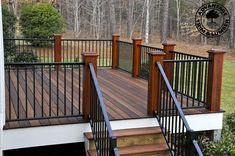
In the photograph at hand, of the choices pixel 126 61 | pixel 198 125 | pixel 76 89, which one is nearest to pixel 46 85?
pixel 76 89

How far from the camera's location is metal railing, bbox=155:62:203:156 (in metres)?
4.63

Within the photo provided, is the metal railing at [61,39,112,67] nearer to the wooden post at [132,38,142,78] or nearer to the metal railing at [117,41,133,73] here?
the metal railing at [117,41,133,73]

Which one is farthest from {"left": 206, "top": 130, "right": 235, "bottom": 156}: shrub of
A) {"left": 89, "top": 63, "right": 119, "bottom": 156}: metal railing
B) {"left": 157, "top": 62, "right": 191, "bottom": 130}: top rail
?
{"left": 89, "top": 63, "right": 119, "bottom": 156}: metal railing

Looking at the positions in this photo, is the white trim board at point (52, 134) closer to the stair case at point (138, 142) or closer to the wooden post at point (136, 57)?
the stair case at point (138, 142)

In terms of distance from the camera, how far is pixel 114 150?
13.4ft

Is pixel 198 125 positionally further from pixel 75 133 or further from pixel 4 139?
pixel 4 139

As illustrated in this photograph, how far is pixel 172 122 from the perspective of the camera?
488 cm

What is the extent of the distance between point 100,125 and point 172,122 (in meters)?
0.95

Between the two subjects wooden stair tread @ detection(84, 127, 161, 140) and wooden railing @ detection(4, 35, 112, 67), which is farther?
wooden railing @ detection(4, 35, 112, 67)

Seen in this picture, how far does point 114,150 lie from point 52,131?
4.47 feet

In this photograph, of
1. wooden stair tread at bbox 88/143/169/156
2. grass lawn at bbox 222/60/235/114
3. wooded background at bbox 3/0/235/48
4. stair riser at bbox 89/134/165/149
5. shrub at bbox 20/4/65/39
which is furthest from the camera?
wooded background at bbox 3/0/235/48

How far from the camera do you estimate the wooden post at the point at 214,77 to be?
19.5ft

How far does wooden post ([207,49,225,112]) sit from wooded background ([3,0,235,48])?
18920 mm

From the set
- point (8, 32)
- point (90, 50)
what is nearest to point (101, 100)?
point (8, 32)
